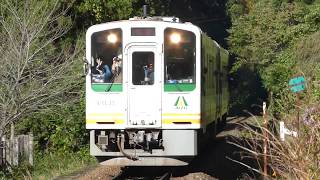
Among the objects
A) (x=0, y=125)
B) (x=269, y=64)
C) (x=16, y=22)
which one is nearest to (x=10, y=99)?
(x=0, y=125)

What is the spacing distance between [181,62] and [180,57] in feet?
0.33

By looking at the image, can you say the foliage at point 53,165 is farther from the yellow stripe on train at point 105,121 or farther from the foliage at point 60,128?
the yellow stripe on train at point 105,121

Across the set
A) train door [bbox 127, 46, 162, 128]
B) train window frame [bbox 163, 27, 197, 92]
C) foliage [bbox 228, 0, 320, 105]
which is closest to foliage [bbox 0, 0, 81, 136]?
train door [bbox 127, 46, 162, 128]

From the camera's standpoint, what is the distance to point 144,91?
1293cm

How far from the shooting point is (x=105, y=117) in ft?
42.7

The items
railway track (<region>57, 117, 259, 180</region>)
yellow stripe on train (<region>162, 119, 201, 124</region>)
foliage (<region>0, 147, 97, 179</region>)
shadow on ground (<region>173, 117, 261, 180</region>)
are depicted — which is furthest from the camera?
foliage (<region>0, 147, 97, 179</region>)

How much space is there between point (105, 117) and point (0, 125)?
5.51m

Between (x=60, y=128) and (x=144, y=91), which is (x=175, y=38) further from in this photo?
(x=60, y=128)

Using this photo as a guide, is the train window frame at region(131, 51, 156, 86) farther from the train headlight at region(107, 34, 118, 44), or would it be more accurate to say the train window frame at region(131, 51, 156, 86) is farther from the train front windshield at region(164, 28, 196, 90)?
the train headlight at region(107, 34, 118, 44)

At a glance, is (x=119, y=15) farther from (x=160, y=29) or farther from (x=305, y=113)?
(x=305, y=113)

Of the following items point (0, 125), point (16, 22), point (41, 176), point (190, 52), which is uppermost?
point (16, 22)

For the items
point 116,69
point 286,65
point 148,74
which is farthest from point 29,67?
point 286,65

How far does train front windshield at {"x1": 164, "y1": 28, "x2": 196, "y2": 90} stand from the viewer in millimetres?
12945

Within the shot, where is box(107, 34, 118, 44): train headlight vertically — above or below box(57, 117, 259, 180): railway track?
above
